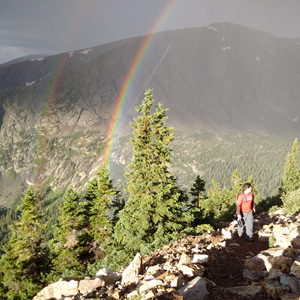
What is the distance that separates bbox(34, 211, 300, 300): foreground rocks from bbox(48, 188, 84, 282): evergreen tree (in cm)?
1937

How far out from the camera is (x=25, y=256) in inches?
922

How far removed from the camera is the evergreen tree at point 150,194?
1527 cm

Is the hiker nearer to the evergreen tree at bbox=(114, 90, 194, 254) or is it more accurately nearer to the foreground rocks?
the foreground rocks

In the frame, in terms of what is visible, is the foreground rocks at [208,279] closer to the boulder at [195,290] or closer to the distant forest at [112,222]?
the boulder at [195,290]

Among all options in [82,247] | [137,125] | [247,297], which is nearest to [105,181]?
[82,247]

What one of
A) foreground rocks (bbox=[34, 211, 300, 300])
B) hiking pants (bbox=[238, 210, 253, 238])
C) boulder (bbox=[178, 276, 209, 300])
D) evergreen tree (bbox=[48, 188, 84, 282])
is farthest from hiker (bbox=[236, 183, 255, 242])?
evergreen tree (bbox=[48, 188, 84, 282])

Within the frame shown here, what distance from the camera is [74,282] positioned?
5680 mm

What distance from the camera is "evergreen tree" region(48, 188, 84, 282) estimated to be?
2376 cm

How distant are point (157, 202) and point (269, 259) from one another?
10.3 m

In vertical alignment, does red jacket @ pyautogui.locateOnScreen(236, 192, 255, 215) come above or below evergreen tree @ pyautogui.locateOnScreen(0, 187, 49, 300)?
above

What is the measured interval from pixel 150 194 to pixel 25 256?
54.1 feet

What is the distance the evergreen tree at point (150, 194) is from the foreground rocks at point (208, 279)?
7470mm

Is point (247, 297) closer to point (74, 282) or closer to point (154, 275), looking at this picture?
point (154, 275)

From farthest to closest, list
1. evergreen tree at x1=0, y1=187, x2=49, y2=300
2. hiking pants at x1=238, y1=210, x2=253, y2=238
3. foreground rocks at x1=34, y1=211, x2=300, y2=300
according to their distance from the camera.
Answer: evergreen tree at x1=0, y1=187, x2=49, y2=300 < hiking pants at x1=238, y1=210, x2=253, y2=238 < foreground rocks at x1=34, y1=211, x2=300, y2=300
